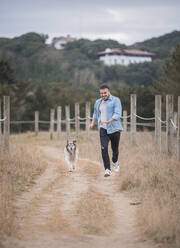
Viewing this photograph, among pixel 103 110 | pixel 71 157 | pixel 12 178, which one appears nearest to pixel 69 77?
pixel 71 157

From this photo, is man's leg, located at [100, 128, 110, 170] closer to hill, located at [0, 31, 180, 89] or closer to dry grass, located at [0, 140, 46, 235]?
dry grass, located at [0, 140, 46, 235]

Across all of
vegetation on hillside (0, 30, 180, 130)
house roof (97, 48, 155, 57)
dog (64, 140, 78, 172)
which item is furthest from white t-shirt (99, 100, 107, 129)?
house roof (97, 48, 155, 57)

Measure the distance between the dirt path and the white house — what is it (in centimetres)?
16331

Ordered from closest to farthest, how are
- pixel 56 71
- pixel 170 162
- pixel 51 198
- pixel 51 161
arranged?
1. pixel 51 198
2. pixel 170 162
3. pixel 51 161
4. pixel 56 71

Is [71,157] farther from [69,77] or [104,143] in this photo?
[69,77]

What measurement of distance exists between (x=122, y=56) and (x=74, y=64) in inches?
1405

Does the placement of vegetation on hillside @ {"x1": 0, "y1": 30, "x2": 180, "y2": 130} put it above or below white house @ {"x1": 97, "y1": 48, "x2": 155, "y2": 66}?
below

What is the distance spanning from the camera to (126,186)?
9.53m

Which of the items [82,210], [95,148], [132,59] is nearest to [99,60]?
[132,59]

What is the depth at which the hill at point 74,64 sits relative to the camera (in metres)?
114

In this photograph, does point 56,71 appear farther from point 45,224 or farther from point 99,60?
point 45,224

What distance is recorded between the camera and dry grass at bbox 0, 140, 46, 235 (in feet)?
20.9

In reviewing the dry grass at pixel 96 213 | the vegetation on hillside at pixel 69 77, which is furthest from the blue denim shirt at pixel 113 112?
the vegetation on hillside at pixel 69 77

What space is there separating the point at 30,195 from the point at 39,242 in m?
3.20
